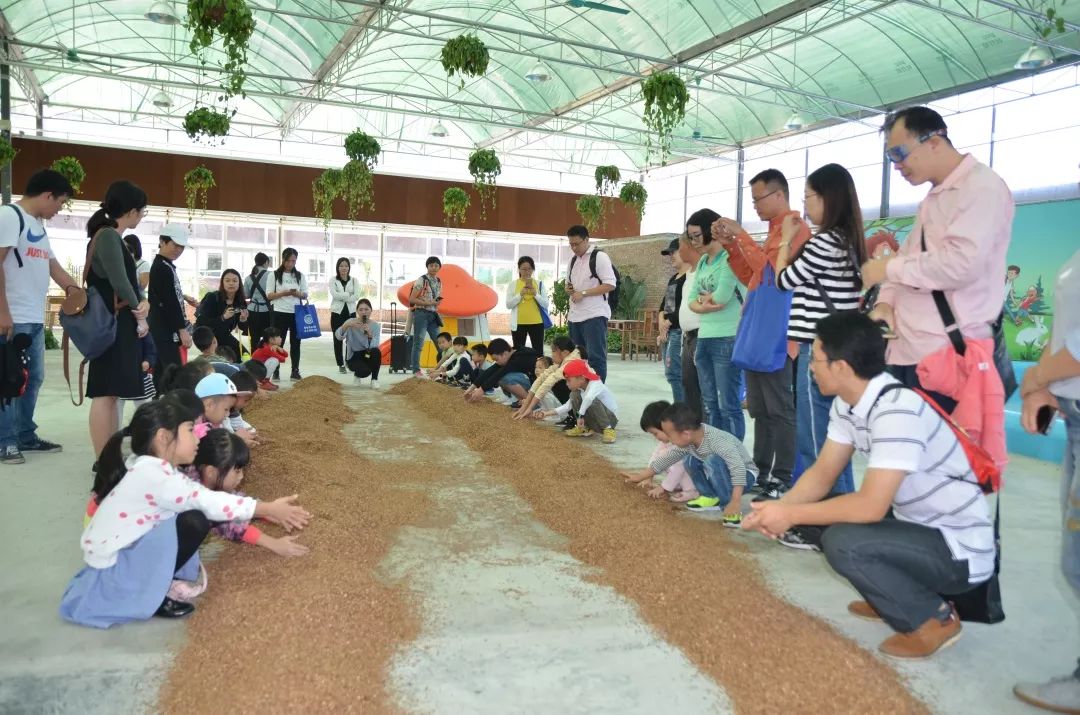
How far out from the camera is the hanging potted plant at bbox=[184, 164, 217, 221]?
12.8 metres

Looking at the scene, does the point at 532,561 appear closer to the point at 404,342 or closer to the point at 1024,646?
the point at 1024,646

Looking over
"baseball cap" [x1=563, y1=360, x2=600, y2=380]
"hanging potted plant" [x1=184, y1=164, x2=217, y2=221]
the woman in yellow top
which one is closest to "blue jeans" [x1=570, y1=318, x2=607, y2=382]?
"baseball cap" [x1=563, y1=360, x2=600, y2=380]

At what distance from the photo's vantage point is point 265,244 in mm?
18531

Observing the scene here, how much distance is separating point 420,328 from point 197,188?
10254 millimetres

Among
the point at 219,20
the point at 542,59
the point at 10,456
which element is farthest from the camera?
the point at 542,59

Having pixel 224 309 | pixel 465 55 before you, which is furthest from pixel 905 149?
pixel 224 309

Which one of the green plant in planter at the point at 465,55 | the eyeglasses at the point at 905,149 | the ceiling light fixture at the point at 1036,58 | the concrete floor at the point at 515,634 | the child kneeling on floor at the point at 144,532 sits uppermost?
the ceiling light fixture at the point at 1036,58

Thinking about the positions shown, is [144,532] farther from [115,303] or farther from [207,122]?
[207,122]

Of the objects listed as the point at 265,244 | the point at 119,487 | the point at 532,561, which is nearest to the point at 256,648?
the point at 119,487

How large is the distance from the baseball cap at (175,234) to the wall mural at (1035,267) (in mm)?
7800

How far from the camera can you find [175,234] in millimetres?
4707

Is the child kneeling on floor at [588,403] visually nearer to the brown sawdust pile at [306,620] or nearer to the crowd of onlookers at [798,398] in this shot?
the crowd of onlookers at [798,398]

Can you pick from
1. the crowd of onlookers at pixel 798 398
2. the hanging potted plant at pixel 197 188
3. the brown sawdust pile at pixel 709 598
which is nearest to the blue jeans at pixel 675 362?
the crowd of onlookers at pixel 798 398

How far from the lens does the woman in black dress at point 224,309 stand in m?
7.07
